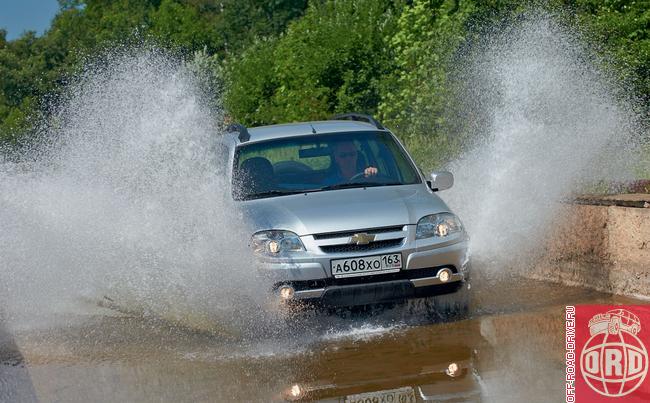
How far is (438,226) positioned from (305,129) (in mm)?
2139

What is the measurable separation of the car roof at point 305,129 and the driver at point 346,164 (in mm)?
259

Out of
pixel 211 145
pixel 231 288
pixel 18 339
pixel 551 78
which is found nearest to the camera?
pixel 231 288

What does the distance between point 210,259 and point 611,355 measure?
13.9 feet

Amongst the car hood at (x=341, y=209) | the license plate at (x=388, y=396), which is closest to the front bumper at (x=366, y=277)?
the car hood at (x=341, y=209)

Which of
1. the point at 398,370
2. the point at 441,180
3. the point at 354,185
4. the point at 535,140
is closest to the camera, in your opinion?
the point at 398,370

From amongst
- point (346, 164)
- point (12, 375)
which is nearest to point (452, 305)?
point (346, 164)

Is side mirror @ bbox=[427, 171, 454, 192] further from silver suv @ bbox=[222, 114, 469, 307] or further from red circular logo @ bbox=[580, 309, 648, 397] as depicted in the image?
red circular logo @ bbox=[580, 309, 648, 397]

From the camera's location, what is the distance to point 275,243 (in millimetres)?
8852

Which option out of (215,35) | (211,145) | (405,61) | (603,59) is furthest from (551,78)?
(215,35)

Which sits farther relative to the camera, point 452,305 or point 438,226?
point 452,305

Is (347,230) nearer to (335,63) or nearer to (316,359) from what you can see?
(316,359)

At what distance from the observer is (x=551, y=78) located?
53.7 ft

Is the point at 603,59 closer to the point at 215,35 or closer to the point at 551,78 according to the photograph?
the point at 551,78

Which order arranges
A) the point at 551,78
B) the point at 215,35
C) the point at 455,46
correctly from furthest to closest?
the point at 215,35, the point at 455,46, the point at 551,78
